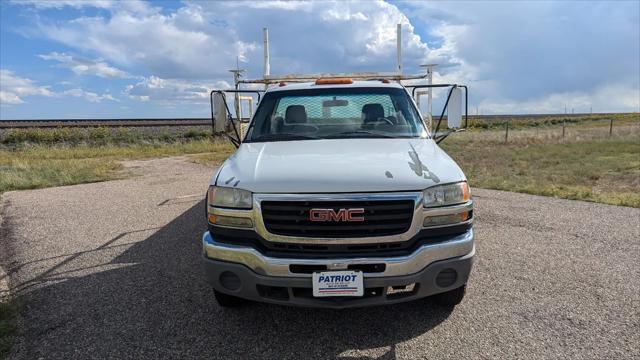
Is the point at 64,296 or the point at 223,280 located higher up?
the point at 223,280

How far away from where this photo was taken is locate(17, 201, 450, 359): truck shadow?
336 cm

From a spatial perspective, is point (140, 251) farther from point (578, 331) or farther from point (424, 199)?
point (578, 331)

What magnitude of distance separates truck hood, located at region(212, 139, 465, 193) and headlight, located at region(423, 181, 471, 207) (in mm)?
48

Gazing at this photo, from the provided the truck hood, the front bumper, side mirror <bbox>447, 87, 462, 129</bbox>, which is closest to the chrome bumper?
the front bumper

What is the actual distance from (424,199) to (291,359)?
1.42 meters

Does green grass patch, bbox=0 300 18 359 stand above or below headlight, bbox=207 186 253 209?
below

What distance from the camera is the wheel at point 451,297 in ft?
12.3

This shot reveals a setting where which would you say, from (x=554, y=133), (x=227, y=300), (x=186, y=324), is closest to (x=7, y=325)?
(x=186, y=324)

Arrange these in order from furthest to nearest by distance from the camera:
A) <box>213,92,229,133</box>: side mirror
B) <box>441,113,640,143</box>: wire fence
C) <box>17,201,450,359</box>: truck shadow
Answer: <box>441,113,640,143</box>: wire fence < <box>213,92,229,133</box>: side mirror < <box>17,201,450,359</box>: truck shadow

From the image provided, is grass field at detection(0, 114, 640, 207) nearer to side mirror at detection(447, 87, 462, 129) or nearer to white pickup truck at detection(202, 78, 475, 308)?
side mirror at detection(447, 87, 462, 129)

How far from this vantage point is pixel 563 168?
46.0 ft

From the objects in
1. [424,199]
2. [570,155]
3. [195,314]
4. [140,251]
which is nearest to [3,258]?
[140,251]

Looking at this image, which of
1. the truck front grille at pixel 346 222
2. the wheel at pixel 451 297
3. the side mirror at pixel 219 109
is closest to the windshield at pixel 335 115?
the side mirror at pixel 219 109

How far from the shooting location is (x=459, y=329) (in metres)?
3.57
